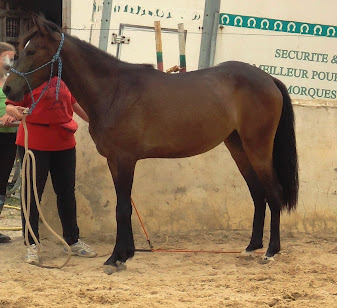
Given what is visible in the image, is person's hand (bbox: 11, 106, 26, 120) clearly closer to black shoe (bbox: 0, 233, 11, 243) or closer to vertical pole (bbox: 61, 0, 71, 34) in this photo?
black shoe (bbox: 0, 233, 11, 243)

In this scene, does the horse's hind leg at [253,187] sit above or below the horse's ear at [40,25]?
below

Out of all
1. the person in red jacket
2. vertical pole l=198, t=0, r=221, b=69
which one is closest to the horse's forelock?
the person in red jacket

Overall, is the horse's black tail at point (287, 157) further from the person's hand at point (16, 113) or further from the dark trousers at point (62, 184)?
the person's hand at point (16, 113)

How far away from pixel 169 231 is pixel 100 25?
115 inches

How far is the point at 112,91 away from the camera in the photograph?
179 inches

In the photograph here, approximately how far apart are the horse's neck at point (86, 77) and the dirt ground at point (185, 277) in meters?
1.21

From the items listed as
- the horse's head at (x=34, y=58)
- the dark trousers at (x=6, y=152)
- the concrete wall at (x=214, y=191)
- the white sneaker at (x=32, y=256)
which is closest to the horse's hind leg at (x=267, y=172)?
the concrete wall at (x=214, y=191)

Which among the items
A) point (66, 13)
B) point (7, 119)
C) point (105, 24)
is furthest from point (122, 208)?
point (105, 24)

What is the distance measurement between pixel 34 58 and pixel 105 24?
10.1ft

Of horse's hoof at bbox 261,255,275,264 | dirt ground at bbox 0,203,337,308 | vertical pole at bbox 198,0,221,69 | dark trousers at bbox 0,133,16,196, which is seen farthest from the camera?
vertical pole at bbox 198,0,221,69

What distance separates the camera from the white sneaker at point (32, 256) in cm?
462

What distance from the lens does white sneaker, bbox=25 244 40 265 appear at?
4621 millimetres

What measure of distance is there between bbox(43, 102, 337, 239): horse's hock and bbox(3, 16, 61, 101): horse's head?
137 centimetres

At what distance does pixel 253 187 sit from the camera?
16.5 feet
